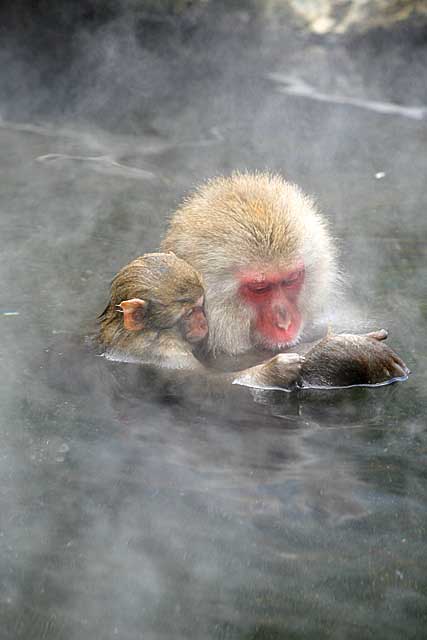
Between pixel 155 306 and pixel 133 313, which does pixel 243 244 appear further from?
pixel 133 313

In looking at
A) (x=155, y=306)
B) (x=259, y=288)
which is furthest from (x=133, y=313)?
(x=259, y=288)

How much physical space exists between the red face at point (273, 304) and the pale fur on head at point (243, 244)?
41 millimetres

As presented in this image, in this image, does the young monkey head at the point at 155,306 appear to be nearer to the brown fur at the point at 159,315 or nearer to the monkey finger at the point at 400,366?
the brown fur at the point at 159,315

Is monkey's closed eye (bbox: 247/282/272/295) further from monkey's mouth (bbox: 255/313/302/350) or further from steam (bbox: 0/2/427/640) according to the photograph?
steam (bbox: 0/2/427/640)

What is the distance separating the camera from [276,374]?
16.5ft

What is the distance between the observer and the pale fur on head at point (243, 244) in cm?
532

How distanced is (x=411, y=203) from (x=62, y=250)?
2510 millimetres

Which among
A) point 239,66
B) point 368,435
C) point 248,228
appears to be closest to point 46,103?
point 239,66

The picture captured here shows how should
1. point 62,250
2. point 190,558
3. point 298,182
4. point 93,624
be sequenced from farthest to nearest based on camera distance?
point 298,182 → point 62,250 → point 190,558 → point 93,624

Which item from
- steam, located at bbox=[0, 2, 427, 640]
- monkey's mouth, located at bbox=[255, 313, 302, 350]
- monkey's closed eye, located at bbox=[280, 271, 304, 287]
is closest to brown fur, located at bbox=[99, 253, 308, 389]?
steam, located at bbox=[0, 2, 427, 640]

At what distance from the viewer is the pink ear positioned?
525 centimetres

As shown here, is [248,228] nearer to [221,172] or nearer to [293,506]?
[293,506]

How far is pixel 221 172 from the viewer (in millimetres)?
8117

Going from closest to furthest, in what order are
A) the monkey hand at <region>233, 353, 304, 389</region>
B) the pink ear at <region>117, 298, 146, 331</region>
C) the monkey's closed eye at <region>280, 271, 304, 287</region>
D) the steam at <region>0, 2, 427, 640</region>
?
the steam at <region>0, 2, 427, 640</region> < the monkey hand at <region>233, 353, 304, 389</region> < the pink ear at <region>117, 298, 146, 331</region> < the monkey's closed eye at <region>280, 271, 304, 287</region>
